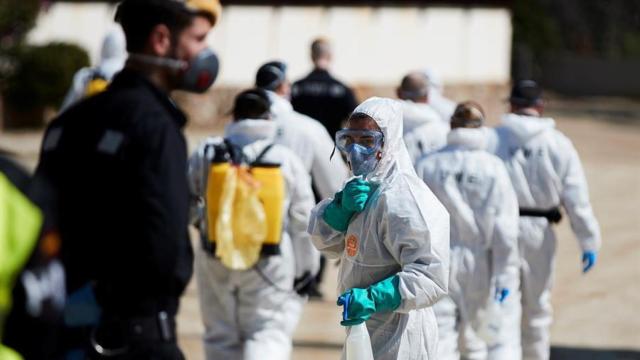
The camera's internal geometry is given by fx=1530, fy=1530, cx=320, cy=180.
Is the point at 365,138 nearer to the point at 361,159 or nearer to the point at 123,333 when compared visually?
the point at 361,159

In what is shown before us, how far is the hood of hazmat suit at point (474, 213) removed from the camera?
8.38 metres

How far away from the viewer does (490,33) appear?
2795 centimetres

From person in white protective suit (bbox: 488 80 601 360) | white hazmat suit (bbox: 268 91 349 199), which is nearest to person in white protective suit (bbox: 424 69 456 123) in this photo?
person in white protective suit (bbox: 488 80 601 360)

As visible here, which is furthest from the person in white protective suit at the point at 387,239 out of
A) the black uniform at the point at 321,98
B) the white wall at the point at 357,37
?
the white wall at the point at 357,37

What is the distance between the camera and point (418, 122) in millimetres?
10469

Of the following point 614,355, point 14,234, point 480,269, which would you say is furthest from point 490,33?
point 14,234

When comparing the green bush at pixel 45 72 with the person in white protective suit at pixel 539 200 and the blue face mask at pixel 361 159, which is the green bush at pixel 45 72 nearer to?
the person in white protective suit at pixel 539 200

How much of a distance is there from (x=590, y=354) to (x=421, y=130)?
208 cm

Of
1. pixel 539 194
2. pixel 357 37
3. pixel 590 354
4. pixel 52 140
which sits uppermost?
pixel 52 140

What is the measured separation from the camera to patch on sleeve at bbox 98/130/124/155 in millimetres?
4590

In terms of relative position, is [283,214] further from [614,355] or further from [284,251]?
[614,355]

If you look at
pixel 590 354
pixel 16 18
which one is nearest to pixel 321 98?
pixel 590 354

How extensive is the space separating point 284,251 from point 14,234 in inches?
198

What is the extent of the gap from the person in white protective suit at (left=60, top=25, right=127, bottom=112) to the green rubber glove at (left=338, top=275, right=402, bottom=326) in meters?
5.03
